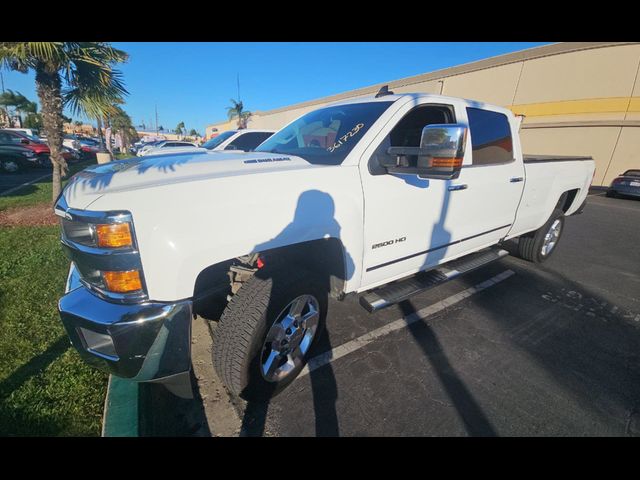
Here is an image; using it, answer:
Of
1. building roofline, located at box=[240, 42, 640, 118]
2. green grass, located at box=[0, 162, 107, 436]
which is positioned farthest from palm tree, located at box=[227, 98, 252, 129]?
green grass, located at box=[0, 162, 107, 436]

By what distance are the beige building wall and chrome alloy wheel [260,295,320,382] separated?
2115 cm

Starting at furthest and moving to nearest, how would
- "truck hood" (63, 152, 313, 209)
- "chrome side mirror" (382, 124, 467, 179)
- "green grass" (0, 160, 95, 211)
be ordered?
"green grass" (0, 160, 95, 211) < "chrome side mirror" (382, 124, 467, 179) < "truck hood" (63, 152, 313, 209)

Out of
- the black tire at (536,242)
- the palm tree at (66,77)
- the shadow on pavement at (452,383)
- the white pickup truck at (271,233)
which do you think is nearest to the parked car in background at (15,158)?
the palm tree at (66,77)

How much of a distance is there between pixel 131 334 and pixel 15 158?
17.5 m

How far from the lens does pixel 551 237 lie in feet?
16.0

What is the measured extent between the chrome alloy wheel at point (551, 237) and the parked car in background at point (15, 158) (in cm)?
1917

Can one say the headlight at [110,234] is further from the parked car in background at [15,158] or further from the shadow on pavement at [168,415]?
the parked car in background at [15,158]

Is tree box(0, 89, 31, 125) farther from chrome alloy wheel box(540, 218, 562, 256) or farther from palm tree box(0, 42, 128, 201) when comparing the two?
chrome alloy wheel box(540, 218, 562, 256)

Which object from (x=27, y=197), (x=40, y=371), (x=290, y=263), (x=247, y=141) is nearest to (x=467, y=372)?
(x=290, y=263)

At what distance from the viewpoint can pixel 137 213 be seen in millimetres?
1438

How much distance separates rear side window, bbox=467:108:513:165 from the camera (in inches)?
119
